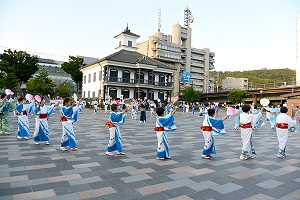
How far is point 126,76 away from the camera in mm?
39938

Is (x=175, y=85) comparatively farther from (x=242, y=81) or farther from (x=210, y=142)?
(x=210, y=142)

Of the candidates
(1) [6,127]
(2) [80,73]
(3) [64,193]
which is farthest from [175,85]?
(3) [64,193]

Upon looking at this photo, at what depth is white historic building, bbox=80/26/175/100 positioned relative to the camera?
37.9 metres

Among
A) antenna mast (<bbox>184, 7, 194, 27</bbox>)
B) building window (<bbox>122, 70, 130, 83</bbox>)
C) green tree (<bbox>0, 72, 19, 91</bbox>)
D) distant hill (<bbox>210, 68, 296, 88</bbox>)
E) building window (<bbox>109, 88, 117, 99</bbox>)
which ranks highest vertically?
antenna mast (<bbox>184, 7, 194, 27</bbox>)

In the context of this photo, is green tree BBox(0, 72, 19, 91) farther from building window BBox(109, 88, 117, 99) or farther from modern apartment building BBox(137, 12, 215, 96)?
modern apartment building BBox(137, 12, 215, 96)

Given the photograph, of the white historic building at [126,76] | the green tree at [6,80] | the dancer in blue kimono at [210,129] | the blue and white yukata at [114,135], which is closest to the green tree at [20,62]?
the green tree at [6,80]

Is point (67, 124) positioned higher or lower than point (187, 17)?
lower

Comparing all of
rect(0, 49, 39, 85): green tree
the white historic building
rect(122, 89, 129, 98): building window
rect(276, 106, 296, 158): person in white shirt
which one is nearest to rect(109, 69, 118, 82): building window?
the white historic building

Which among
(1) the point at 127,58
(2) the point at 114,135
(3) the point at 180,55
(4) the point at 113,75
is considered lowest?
(2) the point at 114,135

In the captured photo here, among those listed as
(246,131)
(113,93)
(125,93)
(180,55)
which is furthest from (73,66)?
(246,131)

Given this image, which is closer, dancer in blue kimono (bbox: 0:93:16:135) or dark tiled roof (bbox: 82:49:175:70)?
dancer in blue kimono (bbox: 0:93:16:135)

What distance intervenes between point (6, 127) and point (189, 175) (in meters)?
9.27

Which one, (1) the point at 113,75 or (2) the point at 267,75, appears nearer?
(1) the point at 113,75

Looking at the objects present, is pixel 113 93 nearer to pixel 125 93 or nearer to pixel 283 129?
pixel 125 93
